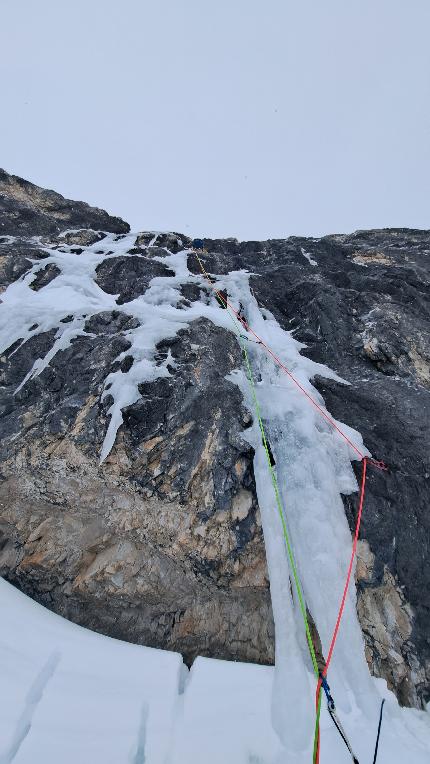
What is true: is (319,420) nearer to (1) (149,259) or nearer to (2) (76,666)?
(2) (76,666)

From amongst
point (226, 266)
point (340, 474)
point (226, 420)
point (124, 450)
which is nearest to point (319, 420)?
point (340, 474)

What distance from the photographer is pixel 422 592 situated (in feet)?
13.4

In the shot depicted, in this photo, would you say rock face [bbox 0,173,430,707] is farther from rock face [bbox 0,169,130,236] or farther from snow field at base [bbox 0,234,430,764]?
rock face [bbox 0,169,130,236]

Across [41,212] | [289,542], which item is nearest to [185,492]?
[289,542]

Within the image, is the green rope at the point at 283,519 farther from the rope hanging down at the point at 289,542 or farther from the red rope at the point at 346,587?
the red rope at the point at 346,587

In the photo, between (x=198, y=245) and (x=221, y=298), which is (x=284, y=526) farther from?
(x=198, y=245)

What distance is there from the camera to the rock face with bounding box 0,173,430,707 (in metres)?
4.05

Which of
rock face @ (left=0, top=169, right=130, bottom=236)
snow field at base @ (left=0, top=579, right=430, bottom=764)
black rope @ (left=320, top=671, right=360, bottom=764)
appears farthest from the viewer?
rock face @ (left=0, top=169, right=130, bottom=236)

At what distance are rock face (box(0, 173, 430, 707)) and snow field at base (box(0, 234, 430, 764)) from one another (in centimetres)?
22

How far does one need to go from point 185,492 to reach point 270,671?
2059 millimetres

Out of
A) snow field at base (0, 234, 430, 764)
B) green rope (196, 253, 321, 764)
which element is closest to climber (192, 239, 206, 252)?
green rope (196, 253, 321, 764)

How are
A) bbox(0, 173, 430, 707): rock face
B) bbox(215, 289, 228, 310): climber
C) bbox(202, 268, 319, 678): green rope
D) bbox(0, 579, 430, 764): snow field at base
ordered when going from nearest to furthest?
1. bbox(0, 579, 430, 764): snow field at base
2. bbox(202, 268, 319, 678): green rope
3. bbox(0, 173, 430, 707): rock face
4. bbox(215, 289, 228, 310): climber

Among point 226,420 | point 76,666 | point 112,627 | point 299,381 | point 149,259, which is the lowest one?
point 112,627

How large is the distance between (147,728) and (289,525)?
2.42 m
